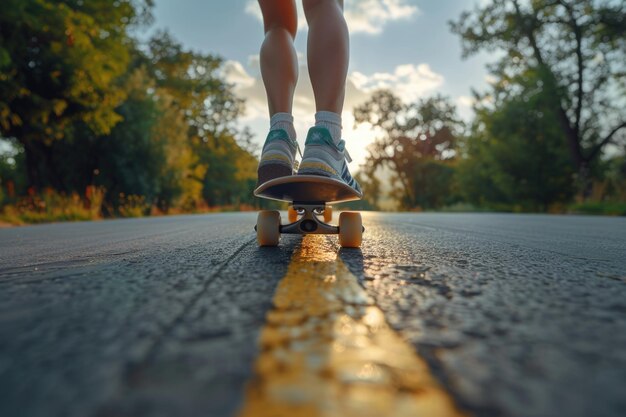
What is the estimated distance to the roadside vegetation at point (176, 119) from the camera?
1056 cm

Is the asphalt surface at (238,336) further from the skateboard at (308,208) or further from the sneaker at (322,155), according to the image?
the sneaker at (322,155)

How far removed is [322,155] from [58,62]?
438 inches

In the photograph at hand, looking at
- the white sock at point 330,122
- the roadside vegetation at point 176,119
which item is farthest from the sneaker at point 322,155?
the roadside vegetation at point 176,119

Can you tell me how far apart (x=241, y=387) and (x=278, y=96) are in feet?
7.39

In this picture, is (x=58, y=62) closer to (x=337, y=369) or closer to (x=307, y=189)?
(x=307, y=189)

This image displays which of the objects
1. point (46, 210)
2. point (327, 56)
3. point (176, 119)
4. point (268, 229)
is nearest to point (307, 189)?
point (268, 229)

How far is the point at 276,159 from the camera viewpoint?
2.27 m

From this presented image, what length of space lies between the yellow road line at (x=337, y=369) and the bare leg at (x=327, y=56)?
1.68 metres

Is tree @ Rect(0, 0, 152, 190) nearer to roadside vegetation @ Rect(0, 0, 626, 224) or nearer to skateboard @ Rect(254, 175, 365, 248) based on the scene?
roadside vegetation @ Rect(0, 0, 626, 224)

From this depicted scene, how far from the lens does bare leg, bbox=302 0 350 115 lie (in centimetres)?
231

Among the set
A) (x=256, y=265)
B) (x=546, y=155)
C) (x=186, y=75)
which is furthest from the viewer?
(x=186, y=75)

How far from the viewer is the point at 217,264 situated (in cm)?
145

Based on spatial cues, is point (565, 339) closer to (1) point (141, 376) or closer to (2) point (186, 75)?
(1) point (141, 376)

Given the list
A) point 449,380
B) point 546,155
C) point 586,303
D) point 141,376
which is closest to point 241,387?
point 141,376
